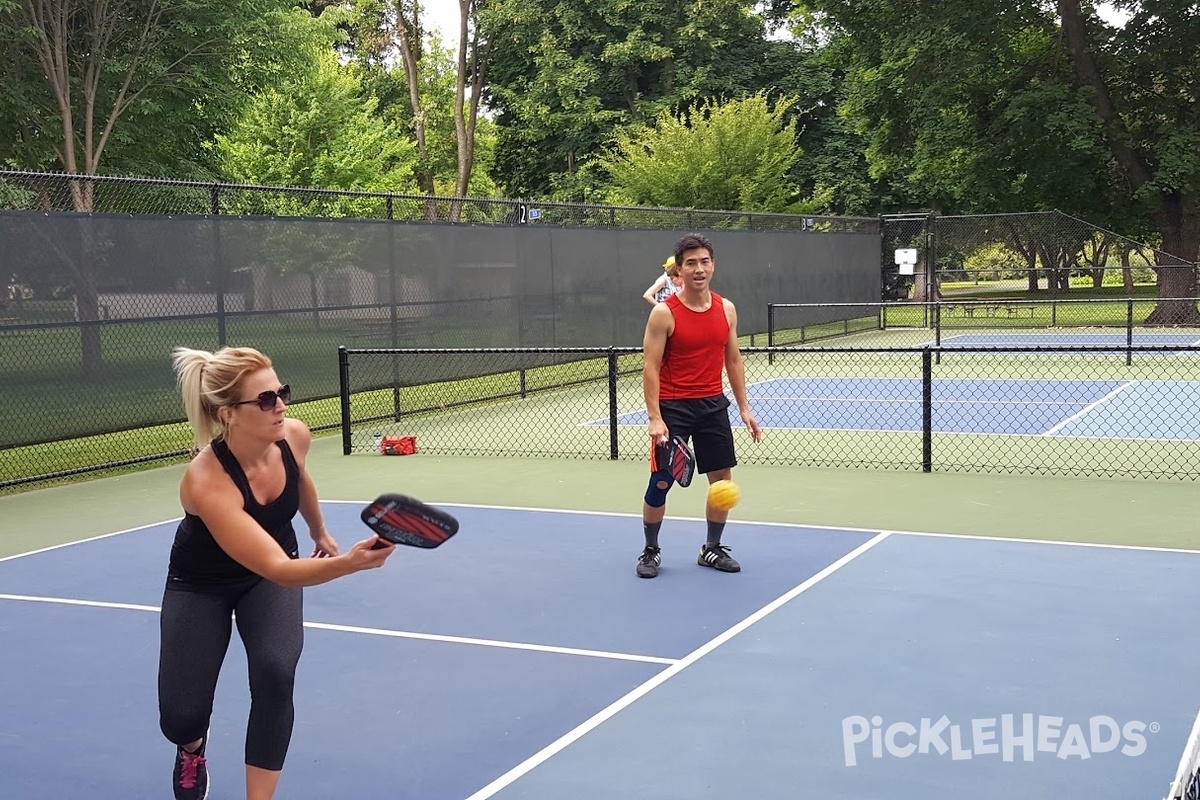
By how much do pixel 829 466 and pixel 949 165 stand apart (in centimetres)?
2454

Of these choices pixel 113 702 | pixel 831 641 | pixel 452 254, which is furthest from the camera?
pixel 452 254

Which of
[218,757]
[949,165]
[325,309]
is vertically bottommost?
[218,757]

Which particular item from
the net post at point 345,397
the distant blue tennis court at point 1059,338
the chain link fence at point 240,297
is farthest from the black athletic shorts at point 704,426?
the distant blue tennis court at point 1059,338

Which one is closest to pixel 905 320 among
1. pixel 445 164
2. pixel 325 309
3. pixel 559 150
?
pixel 559 150

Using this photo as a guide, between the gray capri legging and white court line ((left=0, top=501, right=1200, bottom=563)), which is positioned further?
white court line ((left=0, top=501, right=1200, bottom=563))

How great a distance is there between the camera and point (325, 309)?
12844mm

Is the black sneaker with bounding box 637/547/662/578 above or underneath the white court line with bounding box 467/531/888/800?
above

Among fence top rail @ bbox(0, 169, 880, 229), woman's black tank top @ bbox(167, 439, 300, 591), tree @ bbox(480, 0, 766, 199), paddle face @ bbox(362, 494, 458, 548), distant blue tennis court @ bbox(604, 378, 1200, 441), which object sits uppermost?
tree @ bbox(480, 0, 766, 199)

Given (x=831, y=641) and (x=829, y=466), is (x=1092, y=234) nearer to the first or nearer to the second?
(x=829, y=466)

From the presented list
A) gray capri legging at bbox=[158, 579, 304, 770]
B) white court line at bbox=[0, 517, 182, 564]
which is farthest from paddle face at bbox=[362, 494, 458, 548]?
white court line at bbox=[0, 517, 182, 564]

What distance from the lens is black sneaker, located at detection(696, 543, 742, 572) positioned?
684 centimetres

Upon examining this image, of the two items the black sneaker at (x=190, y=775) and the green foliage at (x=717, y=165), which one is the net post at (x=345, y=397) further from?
the green foliage at (x=717, y=165)

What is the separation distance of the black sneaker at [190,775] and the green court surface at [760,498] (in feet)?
12.6

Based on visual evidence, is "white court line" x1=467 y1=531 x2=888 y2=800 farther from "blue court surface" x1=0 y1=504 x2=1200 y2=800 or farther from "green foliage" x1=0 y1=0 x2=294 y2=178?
"green foliage" x1=0 y1=0 x2=294 y2=178
